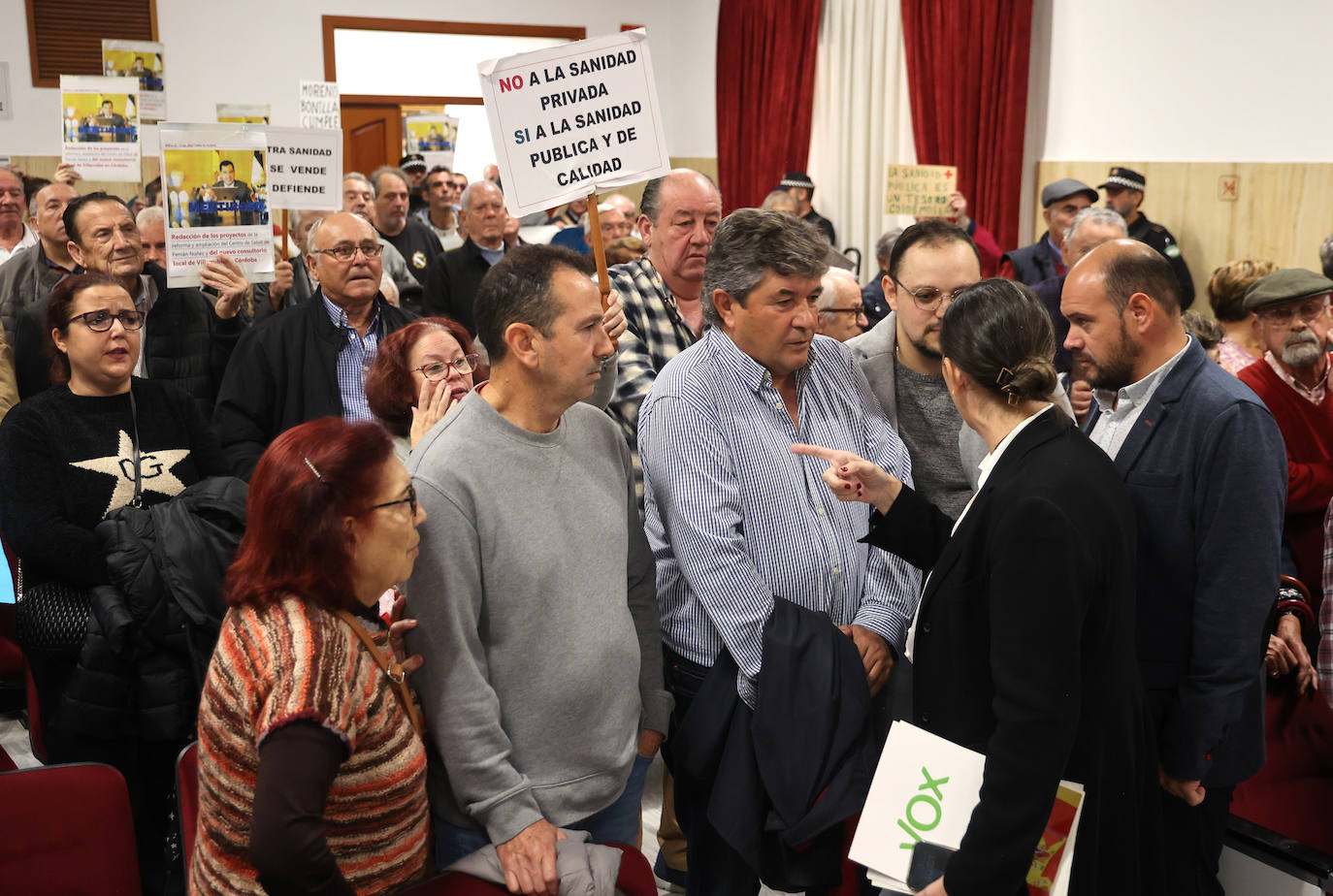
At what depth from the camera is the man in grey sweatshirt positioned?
1.74m

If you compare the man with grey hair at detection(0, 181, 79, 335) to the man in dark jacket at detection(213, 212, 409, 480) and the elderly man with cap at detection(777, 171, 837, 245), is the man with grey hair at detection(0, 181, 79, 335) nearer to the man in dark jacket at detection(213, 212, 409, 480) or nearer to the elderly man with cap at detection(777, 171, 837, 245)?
the man in dark jacket at detection(213, 212, 409, 480)

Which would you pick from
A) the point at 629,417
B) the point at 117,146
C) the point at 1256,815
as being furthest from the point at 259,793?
the point at 117,146

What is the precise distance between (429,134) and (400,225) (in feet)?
4.83

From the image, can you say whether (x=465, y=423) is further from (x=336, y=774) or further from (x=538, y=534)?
(x=336, y=774)

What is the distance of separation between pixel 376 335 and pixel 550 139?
1315 millimetres

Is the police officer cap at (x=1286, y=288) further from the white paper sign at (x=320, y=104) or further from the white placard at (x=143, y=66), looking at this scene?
A: the white placard at (x=143, y=66)

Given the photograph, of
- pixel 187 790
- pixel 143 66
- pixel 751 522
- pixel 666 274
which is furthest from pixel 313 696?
pixel 143 66

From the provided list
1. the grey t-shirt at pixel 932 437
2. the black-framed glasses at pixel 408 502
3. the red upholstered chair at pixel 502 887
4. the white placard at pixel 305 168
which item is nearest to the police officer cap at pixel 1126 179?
the white placard at pixel 305 168

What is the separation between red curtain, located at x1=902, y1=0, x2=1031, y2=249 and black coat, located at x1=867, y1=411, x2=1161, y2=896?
242 inches

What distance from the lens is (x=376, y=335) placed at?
3582 millimetres

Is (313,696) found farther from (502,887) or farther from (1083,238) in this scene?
(1083,238)

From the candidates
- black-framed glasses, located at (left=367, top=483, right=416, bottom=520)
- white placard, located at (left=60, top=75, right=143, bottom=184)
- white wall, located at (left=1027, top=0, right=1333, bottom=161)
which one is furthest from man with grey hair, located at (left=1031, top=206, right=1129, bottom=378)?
white placard, located at (left=60, top=75, right=143, bottom=184)

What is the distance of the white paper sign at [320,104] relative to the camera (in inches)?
262

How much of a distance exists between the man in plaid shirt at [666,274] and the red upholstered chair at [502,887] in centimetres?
125
